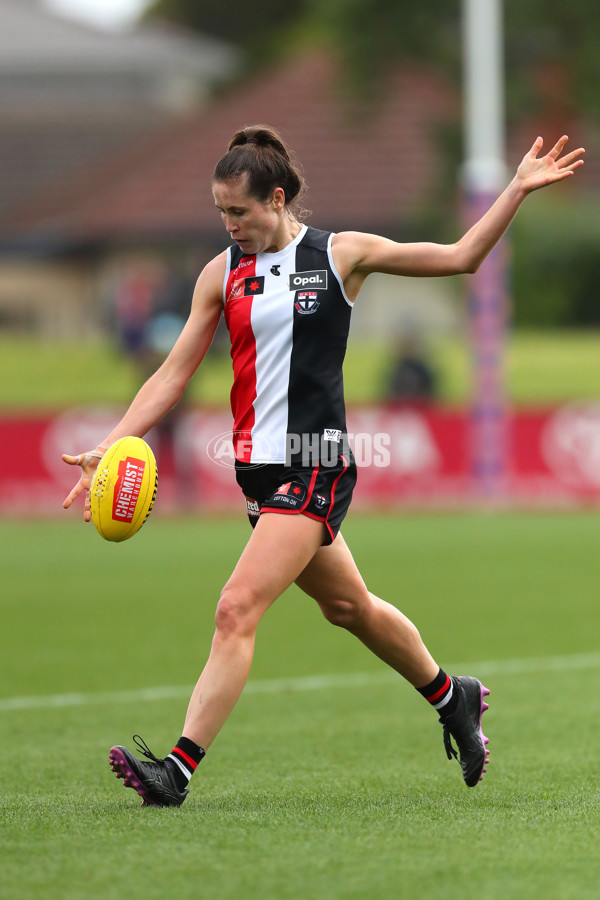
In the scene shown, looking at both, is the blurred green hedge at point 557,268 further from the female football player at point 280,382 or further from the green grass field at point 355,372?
the female football player at point 280,382

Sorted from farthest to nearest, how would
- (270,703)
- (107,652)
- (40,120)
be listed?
(40,120) < (107,652) < (270,703)

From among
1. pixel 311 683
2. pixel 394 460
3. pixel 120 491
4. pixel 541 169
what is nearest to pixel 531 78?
pixel 394 460

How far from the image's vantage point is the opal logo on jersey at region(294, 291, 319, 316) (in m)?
5.39

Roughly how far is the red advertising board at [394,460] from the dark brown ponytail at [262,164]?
1399 cm

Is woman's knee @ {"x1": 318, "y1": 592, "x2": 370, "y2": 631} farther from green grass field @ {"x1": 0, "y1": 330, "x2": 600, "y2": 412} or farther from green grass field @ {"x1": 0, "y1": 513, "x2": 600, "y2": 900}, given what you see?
green grass field @ {"x1": 0, "y1": 330, "x2": 600, "y2": 412}

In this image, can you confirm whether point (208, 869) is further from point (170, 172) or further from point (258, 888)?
point (170, 172)

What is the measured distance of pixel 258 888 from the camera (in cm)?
406

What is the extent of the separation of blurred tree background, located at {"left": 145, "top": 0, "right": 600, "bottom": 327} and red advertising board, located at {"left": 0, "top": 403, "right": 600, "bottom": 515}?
38.1 ft

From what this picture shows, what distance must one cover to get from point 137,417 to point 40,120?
46150mm

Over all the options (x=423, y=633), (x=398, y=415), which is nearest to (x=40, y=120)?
(x=398, y=415)

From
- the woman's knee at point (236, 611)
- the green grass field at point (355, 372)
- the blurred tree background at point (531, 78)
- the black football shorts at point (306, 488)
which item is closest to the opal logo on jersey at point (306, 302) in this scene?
the black football shorts at point (306, 488)

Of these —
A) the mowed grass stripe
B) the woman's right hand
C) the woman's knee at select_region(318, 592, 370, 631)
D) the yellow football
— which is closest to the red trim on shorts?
the woman's knee at select_region(318, 592, 370, 631)

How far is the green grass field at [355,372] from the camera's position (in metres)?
26.4

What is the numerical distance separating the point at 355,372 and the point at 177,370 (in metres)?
22.3
